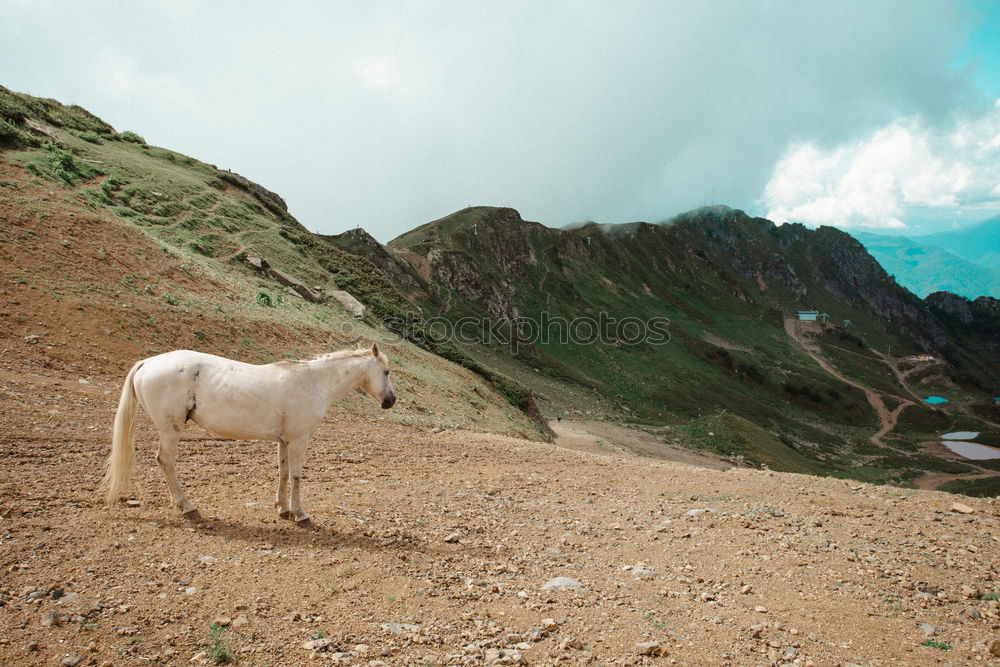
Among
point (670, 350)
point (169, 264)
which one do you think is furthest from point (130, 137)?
point (670, 350)

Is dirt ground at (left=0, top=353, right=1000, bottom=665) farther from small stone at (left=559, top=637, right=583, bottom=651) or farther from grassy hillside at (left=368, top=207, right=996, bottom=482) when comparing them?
grassy hillside at (left=368, top=207, right=996, bottom=482)

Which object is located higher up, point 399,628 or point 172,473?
point 172,473

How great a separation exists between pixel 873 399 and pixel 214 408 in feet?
356

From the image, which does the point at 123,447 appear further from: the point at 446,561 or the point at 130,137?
the point at 130,137

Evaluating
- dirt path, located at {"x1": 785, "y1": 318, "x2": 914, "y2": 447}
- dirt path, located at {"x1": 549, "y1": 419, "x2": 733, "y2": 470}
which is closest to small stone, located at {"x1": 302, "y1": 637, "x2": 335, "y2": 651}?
dirt path, located at {"x1": 549, "y1": 419, "x2": 733, "y2": 470}

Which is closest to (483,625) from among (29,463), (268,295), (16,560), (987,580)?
(16,560)

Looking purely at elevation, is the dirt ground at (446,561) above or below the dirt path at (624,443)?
above

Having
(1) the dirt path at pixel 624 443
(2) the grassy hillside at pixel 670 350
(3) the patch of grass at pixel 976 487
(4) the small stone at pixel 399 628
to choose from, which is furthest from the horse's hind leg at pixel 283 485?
(3) the patch of grass at pixel 976 487

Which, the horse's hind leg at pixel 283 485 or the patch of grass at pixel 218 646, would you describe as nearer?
the patch of grass at pixel 218 646

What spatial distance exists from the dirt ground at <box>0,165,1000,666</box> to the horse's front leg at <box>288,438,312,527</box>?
239 millimetres

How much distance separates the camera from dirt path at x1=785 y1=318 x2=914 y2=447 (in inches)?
3007

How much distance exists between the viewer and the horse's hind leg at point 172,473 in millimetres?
6723

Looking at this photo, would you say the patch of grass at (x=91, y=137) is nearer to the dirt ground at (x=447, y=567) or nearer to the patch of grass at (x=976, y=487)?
the dirt ground at (x=447, y=567)

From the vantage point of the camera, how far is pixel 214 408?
671 cm
